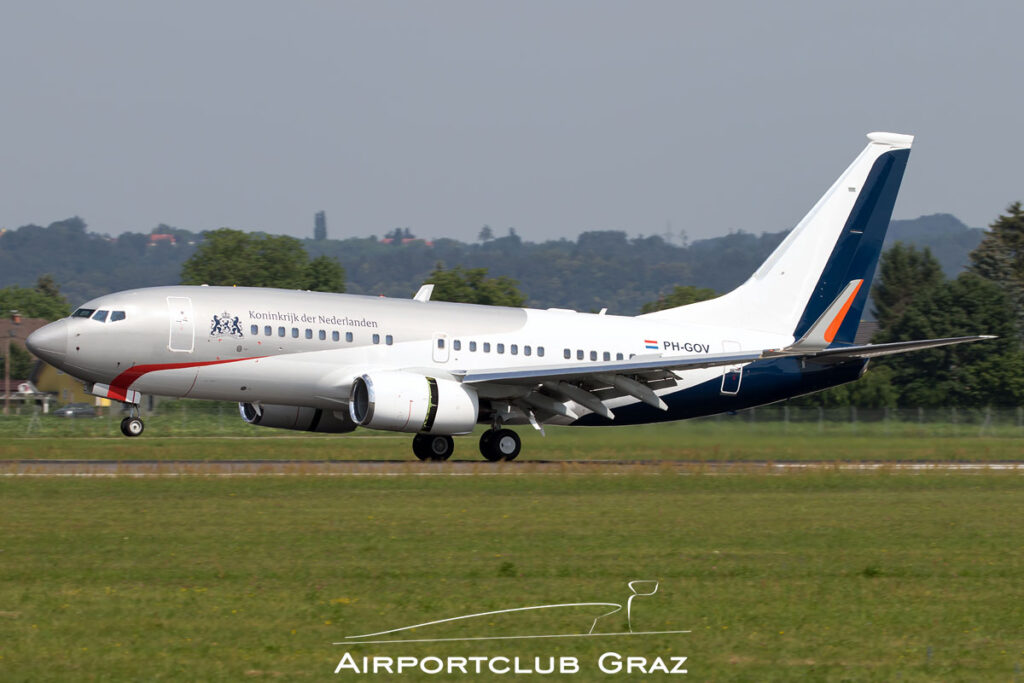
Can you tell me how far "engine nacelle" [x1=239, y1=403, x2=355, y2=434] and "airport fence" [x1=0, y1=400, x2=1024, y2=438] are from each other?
37.2 feet

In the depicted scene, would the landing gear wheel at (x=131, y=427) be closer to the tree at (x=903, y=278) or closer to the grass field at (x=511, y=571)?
the grass field at (x=511, y=571)

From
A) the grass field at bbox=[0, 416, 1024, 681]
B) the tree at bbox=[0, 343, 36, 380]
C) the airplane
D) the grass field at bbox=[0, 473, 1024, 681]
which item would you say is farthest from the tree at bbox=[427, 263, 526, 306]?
the grass field at bbox=[0, 473, 1024, 681]

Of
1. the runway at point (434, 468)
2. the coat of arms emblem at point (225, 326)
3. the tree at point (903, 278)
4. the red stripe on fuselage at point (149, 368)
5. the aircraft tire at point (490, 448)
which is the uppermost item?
the tree at point (903, 278)

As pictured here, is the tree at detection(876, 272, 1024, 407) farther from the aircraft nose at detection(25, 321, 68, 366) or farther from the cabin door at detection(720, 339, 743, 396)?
the aircraft nose at detection(25, 321, 68, 366)

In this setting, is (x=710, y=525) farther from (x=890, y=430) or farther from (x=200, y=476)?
(x=890, y=430)

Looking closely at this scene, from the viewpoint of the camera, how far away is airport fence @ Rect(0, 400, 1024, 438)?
44.4 meters

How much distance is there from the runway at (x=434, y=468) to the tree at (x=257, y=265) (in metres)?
109

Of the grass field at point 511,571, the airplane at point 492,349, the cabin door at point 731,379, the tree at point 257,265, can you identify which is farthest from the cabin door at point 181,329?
the tree at point 257,265

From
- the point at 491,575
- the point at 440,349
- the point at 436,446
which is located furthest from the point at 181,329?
the point at 491,575

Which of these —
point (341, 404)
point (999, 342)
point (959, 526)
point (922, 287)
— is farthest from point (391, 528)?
point (922, 287)

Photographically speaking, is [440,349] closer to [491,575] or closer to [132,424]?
[132,424]

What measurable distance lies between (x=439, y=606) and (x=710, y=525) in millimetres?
7901

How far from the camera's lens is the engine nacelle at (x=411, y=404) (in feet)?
98.8

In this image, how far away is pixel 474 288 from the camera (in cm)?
12119
